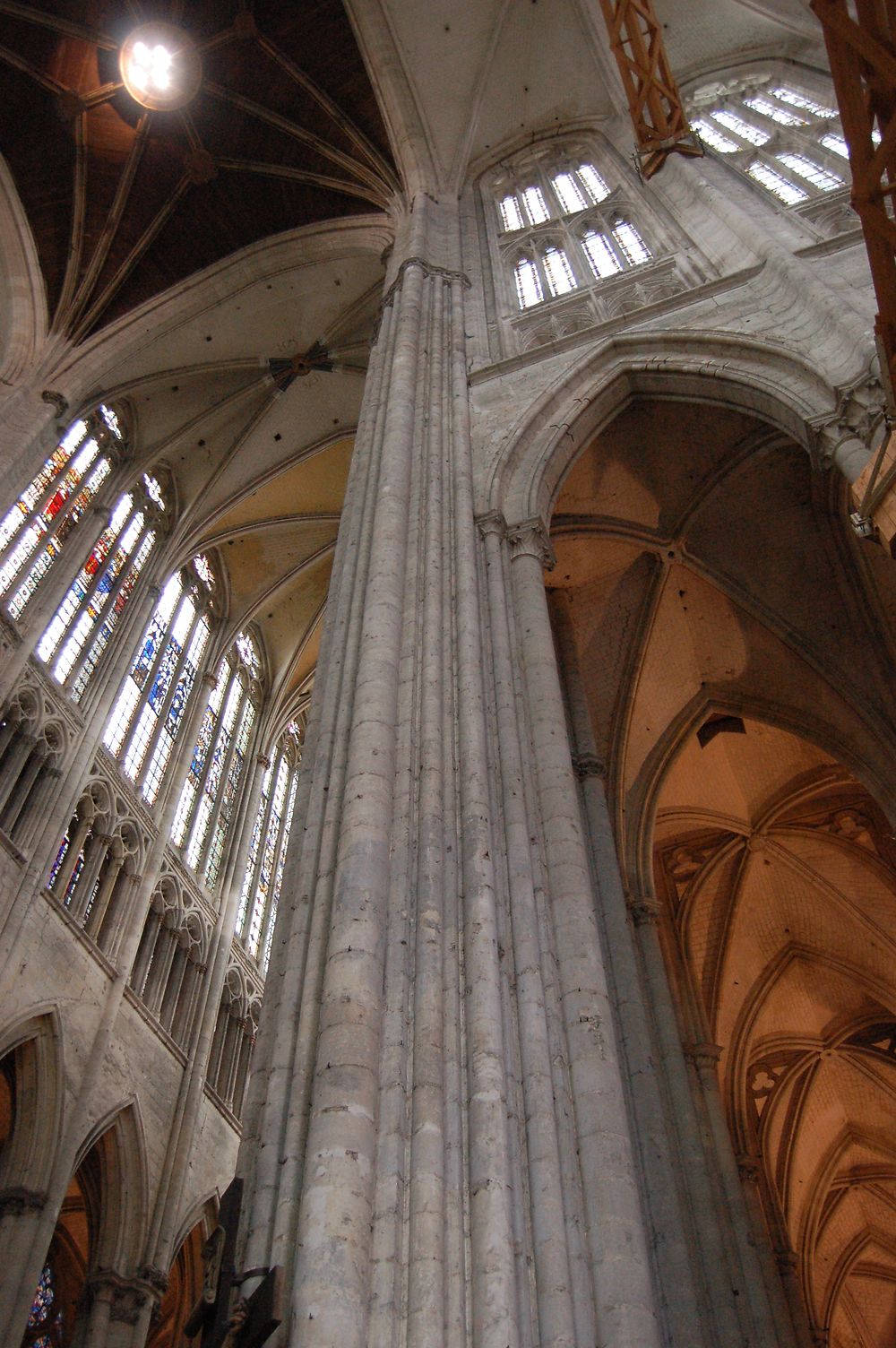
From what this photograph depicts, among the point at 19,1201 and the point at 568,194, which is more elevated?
the point at 568,194

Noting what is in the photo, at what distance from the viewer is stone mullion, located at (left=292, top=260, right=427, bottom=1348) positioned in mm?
3789

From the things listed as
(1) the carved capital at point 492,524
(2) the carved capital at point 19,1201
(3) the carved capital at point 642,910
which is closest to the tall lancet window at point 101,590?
(2) the carved capital at point 19,1201

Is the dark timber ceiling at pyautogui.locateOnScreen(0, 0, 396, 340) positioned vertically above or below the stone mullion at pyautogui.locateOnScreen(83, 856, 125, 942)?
above

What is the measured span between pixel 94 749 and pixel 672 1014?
25.8 ft

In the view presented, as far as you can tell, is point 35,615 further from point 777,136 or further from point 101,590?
point 777,136

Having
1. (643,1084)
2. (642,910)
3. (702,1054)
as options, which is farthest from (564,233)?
(702,1054)

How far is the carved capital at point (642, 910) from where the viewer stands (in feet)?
39.2

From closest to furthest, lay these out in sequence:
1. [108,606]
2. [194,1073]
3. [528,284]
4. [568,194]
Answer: [528,284]
[194,1073]
[568,194]
[108,606]

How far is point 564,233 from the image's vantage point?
44.9 feet

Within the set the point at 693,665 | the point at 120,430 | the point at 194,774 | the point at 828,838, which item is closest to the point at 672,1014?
the point at 693,665

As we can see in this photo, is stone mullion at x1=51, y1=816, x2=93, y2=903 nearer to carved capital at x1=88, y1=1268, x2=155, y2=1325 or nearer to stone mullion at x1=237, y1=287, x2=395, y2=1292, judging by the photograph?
carved capital at x1=88, y1=1268, x2=155, y2=1325

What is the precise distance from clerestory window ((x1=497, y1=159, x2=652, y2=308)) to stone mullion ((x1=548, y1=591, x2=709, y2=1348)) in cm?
487

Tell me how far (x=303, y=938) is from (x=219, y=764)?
495 inches

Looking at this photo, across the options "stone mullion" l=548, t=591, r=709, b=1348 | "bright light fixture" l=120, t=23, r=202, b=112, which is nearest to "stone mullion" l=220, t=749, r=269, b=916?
"stone mullion" l=548, t=591, r=709, b=1348
